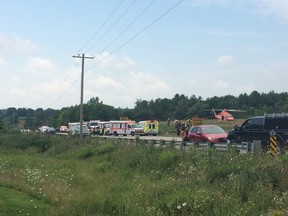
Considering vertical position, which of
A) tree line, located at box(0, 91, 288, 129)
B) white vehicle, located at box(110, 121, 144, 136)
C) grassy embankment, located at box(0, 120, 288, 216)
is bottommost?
grassy embankment, located at box(0, 120, 288, 216)

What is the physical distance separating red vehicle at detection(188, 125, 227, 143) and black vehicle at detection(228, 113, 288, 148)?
120 centimetres

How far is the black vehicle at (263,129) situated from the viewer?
79.3 feet

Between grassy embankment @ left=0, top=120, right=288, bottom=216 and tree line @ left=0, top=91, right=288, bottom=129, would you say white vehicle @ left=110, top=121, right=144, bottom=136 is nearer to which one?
tree line @ left=0, top=91, right=288, bottom=129

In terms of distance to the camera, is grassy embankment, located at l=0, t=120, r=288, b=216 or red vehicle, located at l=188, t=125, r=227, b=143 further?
red vehicle, located at l=188, t=125, r=227, b=143

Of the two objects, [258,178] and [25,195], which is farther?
[25,195]

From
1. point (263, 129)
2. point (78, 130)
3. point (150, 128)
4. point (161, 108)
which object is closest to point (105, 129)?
point (78, 130)

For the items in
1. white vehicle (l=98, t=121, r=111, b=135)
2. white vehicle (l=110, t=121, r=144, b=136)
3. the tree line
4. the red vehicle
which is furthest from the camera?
the tree line

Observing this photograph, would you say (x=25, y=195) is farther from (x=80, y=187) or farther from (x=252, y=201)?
(x=252, y=201)

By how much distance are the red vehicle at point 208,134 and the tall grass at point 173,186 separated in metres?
6.00

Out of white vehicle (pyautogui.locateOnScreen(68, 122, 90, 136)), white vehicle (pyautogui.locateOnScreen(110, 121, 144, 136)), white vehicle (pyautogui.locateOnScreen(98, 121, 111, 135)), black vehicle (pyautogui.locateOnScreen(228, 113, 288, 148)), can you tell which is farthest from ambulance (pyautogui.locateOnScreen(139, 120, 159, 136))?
black vehicle (pyautogui.locateOnScreen(228, 113, 288, 148))

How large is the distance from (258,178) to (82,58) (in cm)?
5114

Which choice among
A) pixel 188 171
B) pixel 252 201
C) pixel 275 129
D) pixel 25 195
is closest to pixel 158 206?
pixel 252 201

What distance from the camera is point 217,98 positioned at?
5261 inches

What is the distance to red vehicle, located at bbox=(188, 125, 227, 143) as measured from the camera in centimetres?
2939
